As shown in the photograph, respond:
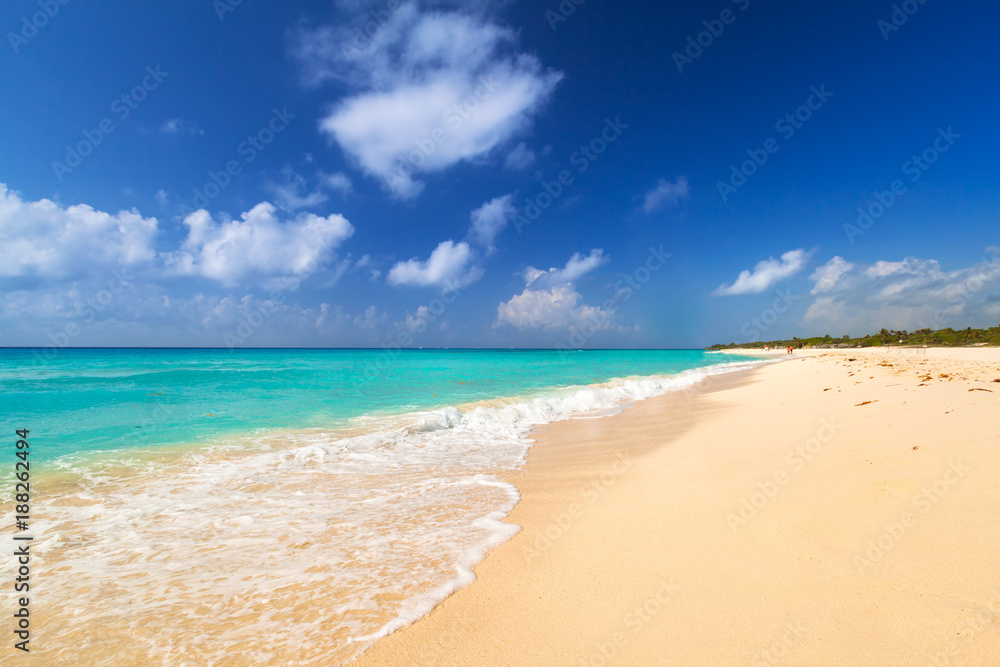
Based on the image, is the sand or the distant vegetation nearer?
the sand

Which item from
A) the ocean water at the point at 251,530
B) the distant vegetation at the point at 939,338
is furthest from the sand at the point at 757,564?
the distant vegetation at the point at 939,338

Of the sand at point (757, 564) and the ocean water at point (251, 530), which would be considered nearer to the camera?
the sand at point (757, 564)

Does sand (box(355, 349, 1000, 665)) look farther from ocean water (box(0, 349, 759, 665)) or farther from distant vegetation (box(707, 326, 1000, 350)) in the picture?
distant vegetation (box(707, 326, 1000, 350))

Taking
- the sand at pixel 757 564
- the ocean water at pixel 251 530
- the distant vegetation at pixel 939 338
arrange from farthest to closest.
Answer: the distant vegetation at pixel 939 338
the ocean water at pixel 251 530
the sand at pixel 757 564

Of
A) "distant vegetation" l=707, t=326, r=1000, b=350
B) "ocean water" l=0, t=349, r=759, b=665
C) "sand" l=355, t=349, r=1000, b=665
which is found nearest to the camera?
"sand" l=355, t=349, r=1000, b=665

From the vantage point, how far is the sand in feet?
8.22

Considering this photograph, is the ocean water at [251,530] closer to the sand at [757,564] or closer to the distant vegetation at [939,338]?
the sand at [757,564]

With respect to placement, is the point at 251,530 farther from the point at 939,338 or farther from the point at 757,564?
the point at 939,338

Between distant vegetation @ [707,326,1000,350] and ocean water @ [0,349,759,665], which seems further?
distant vegetation @ [707,326,1000,350]

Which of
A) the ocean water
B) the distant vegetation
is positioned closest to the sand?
the ocean water

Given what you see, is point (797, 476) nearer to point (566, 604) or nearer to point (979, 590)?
point (979, 590)

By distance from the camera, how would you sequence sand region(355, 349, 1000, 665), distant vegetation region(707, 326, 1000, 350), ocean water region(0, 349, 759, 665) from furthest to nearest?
distant vegetation region(707, 326, 1000, 350), ocean water region(0, 349, 759, 665), sand region(355, 349, 1000, 665)

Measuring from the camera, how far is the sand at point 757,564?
2.51 metres

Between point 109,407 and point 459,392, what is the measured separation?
42.9 ft
